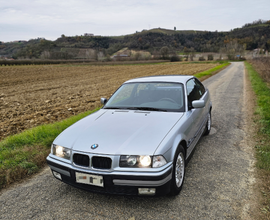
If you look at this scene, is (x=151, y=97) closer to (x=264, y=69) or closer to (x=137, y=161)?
(x=137, y=161)

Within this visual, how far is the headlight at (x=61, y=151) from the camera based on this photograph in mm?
2656

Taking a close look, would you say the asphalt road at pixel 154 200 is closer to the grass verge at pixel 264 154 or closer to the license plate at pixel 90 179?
the grass verge at pixel 264 154

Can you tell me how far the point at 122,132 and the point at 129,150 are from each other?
406 mm

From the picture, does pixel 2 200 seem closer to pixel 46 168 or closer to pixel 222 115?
pixel 46 168

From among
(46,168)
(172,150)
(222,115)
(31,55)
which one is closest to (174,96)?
(172,150)

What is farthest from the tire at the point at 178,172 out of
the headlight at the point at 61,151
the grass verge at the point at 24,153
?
the grass verge at the point at 24,153

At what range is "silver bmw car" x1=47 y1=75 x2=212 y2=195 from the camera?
235cm

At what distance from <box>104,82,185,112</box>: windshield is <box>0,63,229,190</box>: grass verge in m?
1.66

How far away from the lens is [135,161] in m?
2.36

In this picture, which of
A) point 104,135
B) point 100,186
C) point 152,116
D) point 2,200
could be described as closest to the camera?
point 100,186

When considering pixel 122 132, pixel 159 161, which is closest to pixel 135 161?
pixel 159 161

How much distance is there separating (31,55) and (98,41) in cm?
7096

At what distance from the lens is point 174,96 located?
3.72m

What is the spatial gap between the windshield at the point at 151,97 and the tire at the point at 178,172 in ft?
2.76
